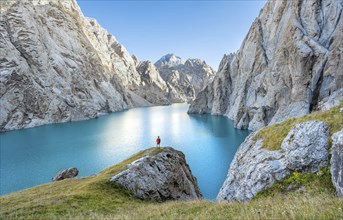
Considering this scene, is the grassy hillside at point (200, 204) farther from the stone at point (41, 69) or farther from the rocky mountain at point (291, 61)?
the stone at point (41, 69)

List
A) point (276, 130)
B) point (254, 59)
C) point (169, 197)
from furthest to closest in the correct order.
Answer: point (254, 59) → point (169, 197) → point (276, 130)

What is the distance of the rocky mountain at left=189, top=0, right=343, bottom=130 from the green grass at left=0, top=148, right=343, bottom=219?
179 ft

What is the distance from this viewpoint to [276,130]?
21438mm

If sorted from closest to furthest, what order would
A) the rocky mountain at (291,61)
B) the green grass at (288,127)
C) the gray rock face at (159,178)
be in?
the green grass at (288,127)
the gray rock face at (159,178)
the rocky mountain at (291,61)

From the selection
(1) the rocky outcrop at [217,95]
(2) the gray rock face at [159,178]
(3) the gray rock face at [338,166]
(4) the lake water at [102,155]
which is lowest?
(4) the lake water at [102,155]

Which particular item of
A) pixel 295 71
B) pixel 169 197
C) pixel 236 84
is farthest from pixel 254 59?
pixel 169 197

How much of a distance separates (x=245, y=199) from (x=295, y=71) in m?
73.9

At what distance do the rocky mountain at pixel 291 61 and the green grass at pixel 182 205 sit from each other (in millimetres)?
54688

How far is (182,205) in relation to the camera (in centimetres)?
1532

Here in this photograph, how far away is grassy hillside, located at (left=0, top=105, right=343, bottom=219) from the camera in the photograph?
30.9 ft

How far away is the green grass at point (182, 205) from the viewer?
884 cm

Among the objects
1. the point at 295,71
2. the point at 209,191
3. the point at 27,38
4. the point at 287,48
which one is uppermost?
the point at 27,38

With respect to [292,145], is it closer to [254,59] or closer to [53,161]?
[53,161]

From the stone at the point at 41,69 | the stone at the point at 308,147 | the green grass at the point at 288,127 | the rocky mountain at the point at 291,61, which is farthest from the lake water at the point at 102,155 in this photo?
the stone at the point at 41,69
